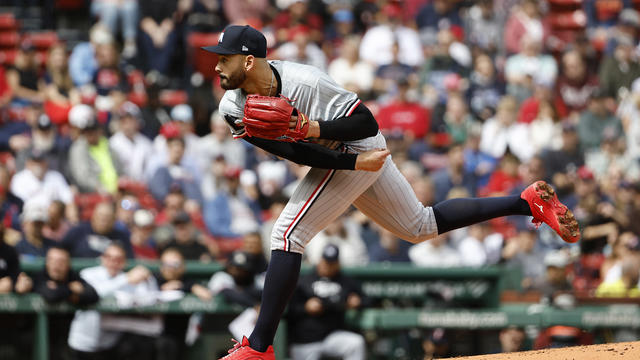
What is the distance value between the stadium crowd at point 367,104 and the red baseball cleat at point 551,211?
127 inches

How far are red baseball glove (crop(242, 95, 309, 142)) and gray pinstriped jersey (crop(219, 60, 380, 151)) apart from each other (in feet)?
0.58

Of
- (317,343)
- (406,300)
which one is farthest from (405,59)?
(317,343)

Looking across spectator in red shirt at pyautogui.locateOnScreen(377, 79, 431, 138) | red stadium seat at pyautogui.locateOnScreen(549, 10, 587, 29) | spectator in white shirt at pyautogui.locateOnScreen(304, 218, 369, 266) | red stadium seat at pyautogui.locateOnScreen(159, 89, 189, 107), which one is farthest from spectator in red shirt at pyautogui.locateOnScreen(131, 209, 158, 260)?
red stadium seat at pyautogui.locateOnScreen(549, 10, 587, 29)

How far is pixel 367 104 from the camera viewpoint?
11.1 m

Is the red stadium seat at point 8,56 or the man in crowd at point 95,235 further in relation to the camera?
the red stadium seat at point 8,56

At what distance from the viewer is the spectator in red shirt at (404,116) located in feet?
35.5

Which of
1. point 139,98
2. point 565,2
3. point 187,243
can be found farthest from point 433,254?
point 565,2

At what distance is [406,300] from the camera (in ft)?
26.3

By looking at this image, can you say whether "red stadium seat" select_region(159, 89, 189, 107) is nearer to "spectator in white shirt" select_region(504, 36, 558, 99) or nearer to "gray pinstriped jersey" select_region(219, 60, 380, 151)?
"spectator in white shirt" select_region(504, 36, 558, 99)

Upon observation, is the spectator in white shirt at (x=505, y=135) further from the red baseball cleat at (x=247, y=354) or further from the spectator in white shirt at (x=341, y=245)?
the red baseball cleat at (x=247, y=354)

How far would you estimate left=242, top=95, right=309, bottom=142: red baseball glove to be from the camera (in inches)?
162

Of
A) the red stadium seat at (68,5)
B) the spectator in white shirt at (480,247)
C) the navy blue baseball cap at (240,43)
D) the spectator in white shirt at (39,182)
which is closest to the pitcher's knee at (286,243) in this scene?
the navy blue baseball cap at (240,43)

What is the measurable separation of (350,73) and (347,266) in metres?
4.05

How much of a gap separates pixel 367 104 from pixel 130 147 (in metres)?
2.90
